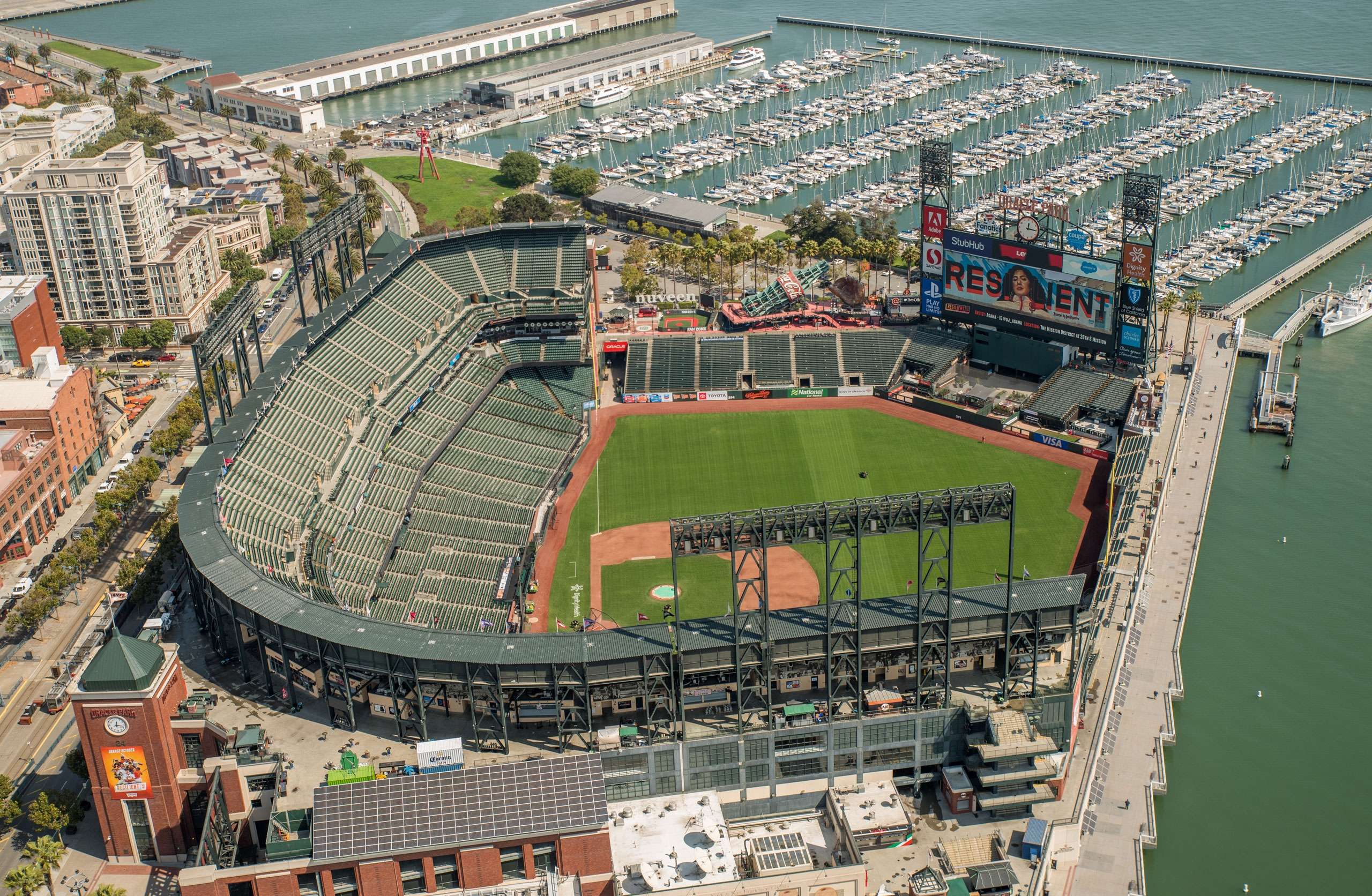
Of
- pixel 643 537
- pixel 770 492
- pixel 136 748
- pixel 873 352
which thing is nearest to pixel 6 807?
pixel 136 748

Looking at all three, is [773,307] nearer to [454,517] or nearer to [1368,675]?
[454,517]

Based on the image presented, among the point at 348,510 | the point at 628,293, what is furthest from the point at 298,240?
the point at 628,293

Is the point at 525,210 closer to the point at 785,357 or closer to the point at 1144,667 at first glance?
the point at 785,357

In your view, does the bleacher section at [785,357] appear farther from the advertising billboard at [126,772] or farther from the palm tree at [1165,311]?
the advertising billboard at [126,772]

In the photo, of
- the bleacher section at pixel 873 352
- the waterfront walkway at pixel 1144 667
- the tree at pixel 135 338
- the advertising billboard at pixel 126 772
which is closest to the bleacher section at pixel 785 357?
the bleacher section at pixel 873 352

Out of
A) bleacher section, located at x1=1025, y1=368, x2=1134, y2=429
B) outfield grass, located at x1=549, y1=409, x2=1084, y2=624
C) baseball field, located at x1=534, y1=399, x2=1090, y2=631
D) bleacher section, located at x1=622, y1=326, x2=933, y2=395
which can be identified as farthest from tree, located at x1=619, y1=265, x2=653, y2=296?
bleacher section, located at x1=1025, y1=368, x2=1134, y2=429

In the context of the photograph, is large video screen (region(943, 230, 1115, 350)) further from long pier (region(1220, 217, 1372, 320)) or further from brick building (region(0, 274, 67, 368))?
brick building (region(0, 274, 67, 368))
